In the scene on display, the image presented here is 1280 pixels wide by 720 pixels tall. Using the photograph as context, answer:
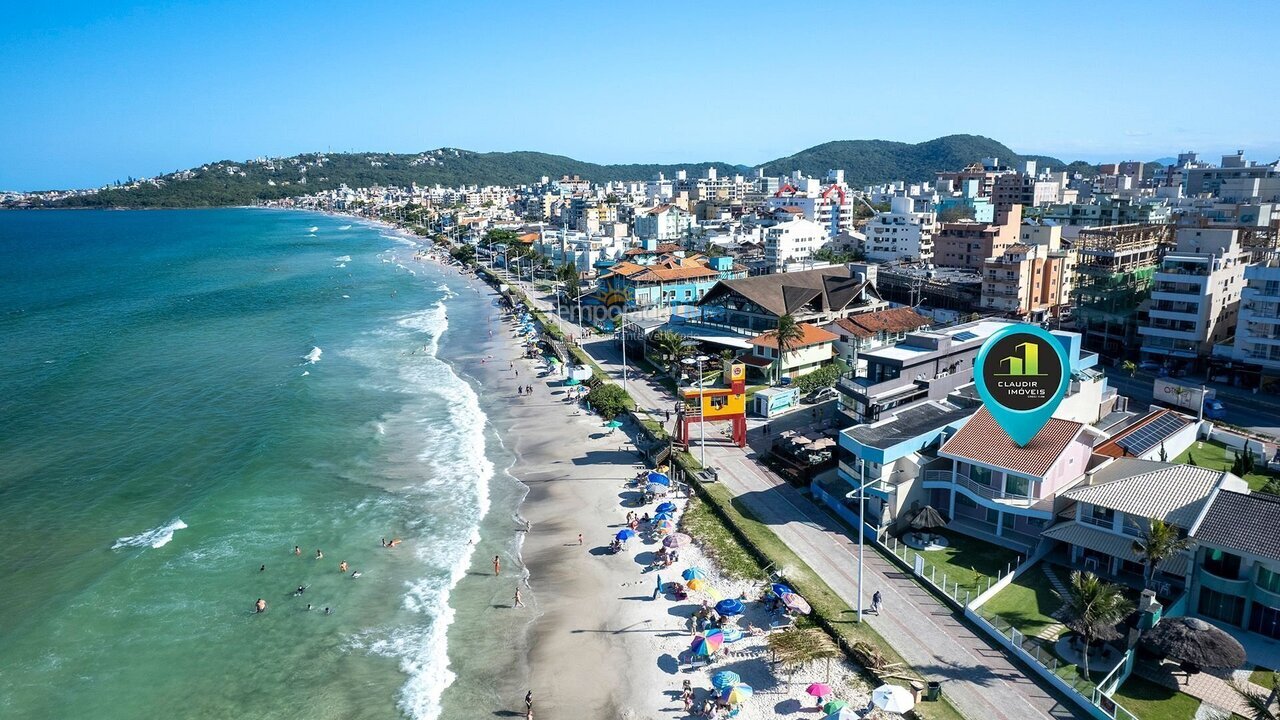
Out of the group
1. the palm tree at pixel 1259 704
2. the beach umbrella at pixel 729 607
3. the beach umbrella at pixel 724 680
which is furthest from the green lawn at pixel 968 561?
the beach umbrella at pixel 724 680

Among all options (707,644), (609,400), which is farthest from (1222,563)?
(609,400)

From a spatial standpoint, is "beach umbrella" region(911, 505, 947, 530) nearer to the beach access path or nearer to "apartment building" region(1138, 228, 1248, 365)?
the beach access path

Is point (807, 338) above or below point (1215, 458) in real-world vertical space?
above

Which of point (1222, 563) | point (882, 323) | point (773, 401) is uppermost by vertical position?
point (882, 323)

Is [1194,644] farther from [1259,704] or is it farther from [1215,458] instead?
[1215,458]

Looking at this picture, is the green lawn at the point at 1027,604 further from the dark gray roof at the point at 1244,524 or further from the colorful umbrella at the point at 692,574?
the colorful umbrella at the point at 692,574

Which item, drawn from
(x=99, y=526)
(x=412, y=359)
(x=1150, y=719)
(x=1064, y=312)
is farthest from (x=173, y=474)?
(x=1064, y=312)

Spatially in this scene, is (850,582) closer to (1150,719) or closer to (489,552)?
(1150,719)
